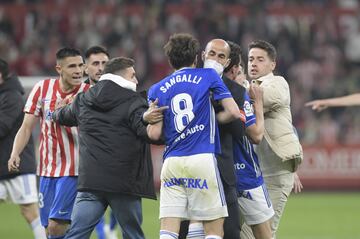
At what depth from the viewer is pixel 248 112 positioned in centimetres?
781

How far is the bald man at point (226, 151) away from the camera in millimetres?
7566

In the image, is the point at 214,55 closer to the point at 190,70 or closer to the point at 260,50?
the point at 190,70

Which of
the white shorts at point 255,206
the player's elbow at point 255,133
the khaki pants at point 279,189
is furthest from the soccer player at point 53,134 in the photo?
the player's elbow at point 255,133

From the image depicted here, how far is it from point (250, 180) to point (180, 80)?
4.37 ft

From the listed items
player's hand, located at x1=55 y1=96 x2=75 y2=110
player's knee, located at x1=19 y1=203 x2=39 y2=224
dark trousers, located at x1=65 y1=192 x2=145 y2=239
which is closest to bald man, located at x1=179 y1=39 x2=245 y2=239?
dark trousers, located at x1=65 y1=192 x2=145 y2=239

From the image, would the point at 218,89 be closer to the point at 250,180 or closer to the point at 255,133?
the point at 255,133

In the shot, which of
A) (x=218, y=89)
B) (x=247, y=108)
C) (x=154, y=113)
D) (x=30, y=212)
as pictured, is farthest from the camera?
(x=30, y=212)

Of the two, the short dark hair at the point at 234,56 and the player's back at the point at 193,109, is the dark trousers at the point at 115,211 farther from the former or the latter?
the short dark hair at the point at 234,56

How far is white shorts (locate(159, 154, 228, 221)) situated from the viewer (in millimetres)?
7324

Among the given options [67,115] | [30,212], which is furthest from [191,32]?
[67,115]

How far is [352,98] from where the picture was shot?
8445 millimetres

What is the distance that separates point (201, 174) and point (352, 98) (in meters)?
1.97

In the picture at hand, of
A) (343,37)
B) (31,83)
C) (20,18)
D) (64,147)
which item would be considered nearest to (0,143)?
(64,147)

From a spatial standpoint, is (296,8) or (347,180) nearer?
(347,180)
